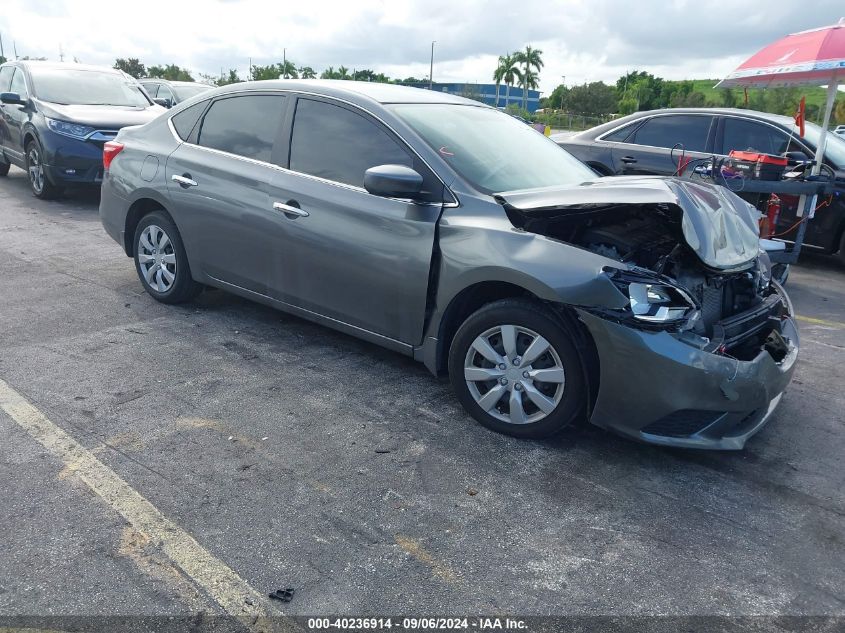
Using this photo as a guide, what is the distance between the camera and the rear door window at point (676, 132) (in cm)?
809

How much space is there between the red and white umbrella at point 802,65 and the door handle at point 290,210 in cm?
501

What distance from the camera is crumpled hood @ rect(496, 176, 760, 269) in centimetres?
337

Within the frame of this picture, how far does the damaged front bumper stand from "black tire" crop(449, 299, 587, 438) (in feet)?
0.39

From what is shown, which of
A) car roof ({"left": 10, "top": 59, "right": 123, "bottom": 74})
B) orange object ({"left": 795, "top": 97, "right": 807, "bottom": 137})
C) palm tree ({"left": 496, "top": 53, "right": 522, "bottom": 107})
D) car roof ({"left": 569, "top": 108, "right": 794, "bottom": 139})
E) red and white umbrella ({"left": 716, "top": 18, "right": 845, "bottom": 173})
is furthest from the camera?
palm tree ({"left": 496, "top": 53, "right": 522, "bottom": 107})

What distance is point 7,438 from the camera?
3.40 metres

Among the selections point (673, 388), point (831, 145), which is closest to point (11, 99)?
point (673, 388)

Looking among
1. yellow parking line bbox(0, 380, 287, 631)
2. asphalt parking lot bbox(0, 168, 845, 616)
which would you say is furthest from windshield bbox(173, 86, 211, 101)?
yellow parking line bbox(0, 380, 287, 631)

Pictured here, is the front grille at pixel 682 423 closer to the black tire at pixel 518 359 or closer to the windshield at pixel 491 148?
the black tire at pixel 518 359

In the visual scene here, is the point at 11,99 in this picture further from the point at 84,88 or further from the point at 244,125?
the point at 244,125

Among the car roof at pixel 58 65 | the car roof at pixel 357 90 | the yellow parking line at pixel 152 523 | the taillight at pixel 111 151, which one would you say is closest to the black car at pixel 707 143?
the car roof at pixel 357 90

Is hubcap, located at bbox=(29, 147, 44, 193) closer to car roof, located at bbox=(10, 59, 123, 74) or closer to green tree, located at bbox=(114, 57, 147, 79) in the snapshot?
car roof, located at bbox=(10, 59, 123, 74)

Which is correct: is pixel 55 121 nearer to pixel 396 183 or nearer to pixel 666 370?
pixel 396 183

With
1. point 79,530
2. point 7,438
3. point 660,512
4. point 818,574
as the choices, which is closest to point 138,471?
point 79,530

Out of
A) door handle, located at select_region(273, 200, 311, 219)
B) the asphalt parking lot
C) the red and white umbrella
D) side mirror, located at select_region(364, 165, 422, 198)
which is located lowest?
the asphalt parking lot
